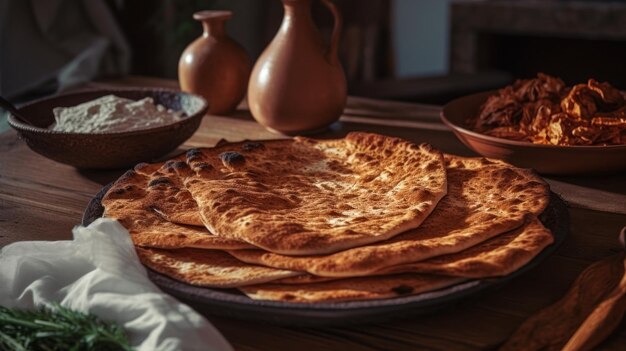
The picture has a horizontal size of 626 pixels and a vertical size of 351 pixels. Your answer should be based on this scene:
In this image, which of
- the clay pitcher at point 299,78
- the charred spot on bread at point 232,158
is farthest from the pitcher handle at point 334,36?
the charred spot on bread at point 232,158

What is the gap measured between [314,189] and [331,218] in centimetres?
18

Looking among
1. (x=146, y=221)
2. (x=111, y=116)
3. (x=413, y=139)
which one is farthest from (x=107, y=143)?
(x=413, y=139)

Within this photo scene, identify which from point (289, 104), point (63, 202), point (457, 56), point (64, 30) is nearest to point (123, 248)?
point (63, 202)

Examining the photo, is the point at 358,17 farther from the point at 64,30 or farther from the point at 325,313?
the point at 325,313

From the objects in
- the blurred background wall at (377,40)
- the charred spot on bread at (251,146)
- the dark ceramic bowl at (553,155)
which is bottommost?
the blurred background wall at (377,40)

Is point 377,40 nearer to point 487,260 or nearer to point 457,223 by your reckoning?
point 457,223

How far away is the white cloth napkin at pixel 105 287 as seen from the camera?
89 cm

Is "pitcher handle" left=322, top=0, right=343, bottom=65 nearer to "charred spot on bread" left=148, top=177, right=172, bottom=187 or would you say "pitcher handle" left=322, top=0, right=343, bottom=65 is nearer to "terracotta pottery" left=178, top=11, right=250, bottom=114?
"terracotta pottery" left=178, top=11, right=250, bottom=114

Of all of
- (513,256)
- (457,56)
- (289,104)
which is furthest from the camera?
(457,56)

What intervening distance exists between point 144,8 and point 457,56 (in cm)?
174

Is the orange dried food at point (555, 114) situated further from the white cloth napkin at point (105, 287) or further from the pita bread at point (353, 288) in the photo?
the white cloth napkin at point (105, 287)

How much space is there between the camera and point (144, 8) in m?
3.93

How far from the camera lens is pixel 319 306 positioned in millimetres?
928

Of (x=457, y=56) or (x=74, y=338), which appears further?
(x=457, y=56)
